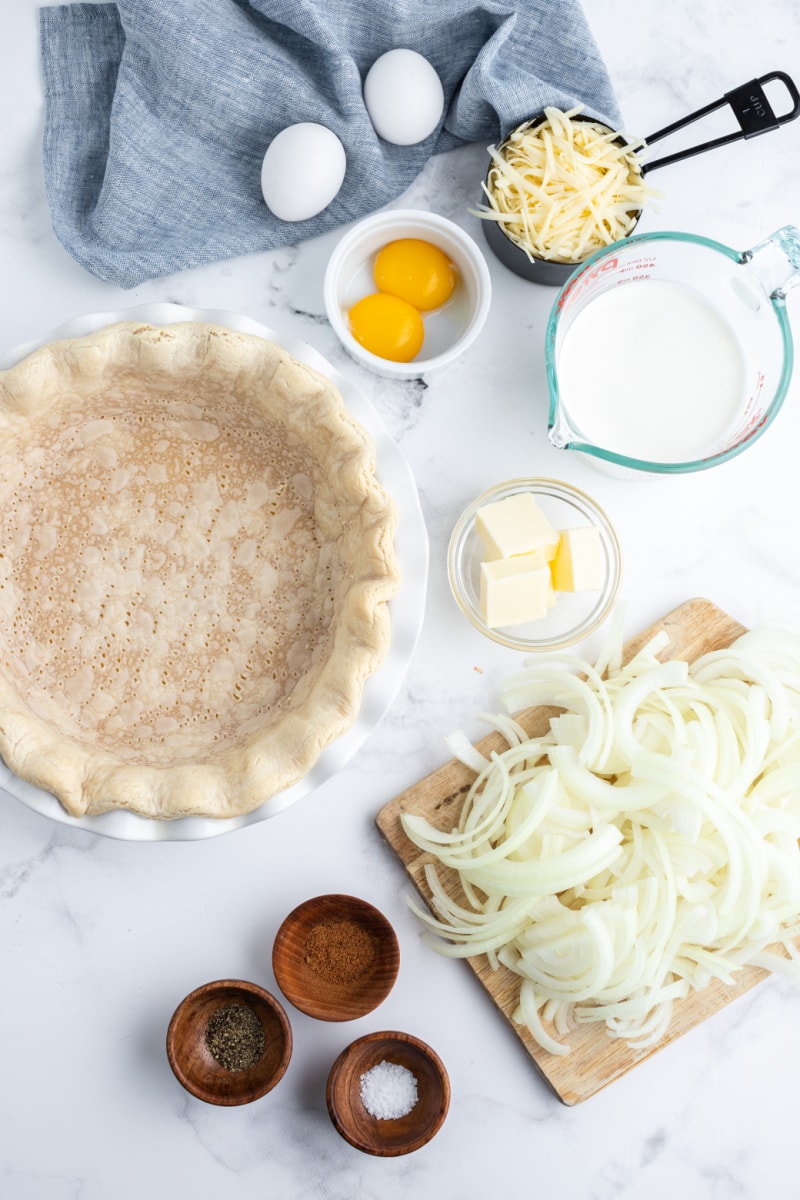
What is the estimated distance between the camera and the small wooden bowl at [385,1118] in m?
1.82

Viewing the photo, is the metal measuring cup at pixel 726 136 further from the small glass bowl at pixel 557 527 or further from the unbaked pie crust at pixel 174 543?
the unbaked pie crust at pixel 174 543

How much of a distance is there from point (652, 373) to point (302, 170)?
84 cm

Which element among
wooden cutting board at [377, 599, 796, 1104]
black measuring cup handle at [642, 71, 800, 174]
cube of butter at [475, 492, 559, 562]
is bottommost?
wooden cutting board at [377, 599, 796, 1104]

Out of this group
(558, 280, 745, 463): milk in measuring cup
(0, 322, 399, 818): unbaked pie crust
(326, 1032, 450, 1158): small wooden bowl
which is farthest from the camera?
(558, 280, 745, 463): milk in measuring cup

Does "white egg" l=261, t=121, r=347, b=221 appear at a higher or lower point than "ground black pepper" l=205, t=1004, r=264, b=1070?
higher

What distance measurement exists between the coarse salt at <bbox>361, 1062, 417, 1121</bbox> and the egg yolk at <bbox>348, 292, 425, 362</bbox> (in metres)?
1.53

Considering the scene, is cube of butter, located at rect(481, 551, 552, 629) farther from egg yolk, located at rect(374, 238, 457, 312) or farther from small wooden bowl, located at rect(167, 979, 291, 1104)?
small wooden bowl, located at rect(167, 979, 291, 1104)

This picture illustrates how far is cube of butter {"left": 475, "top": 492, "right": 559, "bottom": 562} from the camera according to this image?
6.28 ft

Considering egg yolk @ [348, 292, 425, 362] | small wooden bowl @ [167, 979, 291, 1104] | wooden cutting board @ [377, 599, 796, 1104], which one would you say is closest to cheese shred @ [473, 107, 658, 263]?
egg yolk @ [348, 292, 425, 362]

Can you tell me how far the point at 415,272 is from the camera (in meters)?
2.00

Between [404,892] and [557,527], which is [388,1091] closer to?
[404,892]

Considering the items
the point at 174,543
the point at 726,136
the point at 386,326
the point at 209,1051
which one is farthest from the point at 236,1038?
the point at 726,136

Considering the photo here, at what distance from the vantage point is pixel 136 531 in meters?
1.87

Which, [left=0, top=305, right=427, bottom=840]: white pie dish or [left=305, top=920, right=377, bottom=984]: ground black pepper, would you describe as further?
[left=305, top=920, right=377, bottom=984]: ground black pepper
